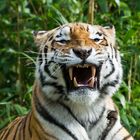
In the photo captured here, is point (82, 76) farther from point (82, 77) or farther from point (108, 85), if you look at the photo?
point (108, 85)

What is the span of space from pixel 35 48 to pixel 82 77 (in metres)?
2.19

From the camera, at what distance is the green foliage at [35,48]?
588 centimetres

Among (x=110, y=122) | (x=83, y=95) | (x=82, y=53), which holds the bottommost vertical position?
(x=110, y=122)

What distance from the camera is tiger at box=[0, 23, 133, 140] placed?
4.38 meters

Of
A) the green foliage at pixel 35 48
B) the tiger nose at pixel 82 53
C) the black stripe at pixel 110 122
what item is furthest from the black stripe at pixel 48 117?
the green foliage at pixel 35 48

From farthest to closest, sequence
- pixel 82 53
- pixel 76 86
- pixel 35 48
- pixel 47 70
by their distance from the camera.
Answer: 1. pixel 35 48
2. pixel 47 70
3. pixel 76 86
4. pixel 82 53

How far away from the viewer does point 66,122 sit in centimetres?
460

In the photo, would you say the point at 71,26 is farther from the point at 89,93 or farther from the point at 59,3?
the point at 59,3

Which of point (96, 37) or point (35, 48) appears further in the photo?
point (35, 48)

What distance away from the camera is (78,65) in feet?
14.1

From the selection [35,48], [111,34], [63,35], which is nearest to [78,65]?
[63,35]

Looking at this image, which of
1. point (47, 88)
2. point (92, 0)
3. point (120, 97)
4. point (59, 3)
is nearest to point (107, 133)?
point (47, 88)

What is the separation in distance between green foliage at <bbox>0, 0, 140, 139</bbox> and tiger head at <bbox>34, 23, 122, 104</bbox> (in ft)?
3.51

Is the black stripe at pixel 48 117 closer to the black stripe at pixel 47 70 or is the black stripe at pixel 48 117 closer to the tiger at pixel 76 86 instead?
the tiger at pixel 76 86
